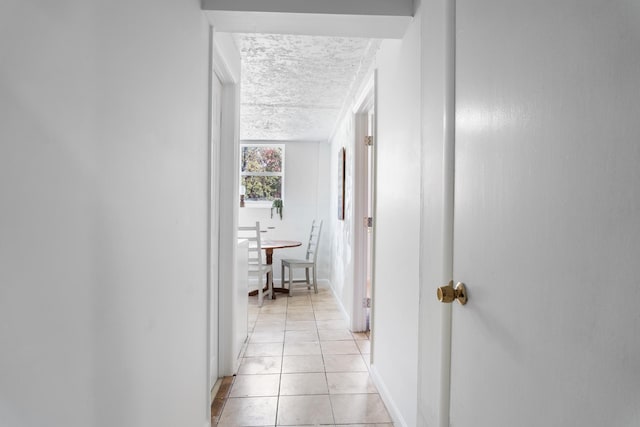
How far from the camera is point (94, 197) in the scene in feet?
2.61

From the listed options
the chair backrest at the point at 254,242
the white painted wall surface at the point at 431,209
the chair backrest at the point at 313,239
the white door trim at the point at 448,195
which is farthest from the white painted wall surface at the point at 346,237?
the white door trim at the point at 448,195

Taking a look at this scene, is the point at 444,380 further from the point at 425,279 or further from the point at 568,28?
the point at 568,28

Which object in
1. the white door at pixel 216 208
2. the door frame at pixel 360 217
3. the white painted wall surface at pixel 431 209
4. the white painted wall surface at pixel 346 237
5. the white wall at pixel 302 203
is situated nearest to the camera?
the white painted wall surface at pixel 431 209

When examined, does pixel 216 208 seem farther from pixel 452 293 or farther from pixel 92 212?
pixel 452 293

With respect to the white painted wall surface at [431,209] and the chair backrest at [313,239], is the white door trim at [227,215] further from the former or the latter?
the chair backrest at [313,239]

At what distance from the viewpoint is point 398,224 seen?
76.9 inches

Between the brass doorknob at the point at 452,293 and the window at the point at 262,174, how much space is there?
16.3 feet

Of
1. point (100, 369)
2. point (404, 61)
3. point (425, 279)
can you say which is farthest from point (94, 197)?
Result: point (404, 61)

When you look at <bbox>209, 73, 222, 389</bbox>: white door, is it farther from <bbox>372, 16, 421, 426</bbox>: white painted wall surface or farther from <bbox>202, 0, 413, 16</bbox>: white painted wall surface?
<bbox>372, 16, 421, 426</bbox>: white painted wall surface

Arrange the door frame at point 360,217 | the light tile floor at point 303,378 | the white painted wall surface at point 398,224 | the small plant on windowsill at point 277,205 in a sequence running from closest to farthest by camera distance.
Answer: the white painted wall surface at point 398,224 < the light tile floor at point 303,378 < the door frame at point 360,217 < the small plant on windowsill at point 277,205

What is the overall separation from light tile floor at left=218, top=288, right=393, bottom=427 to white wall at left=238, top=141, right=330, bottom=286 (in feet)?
6.20

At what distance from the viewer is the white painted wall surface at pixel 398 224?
1664mm

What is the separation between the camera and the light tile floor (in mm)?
2039

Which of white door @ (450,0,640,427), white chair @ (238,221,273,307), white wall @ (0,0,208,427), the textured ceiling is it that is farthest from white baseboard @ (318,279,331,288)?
white door @ (450,0,640,427)
